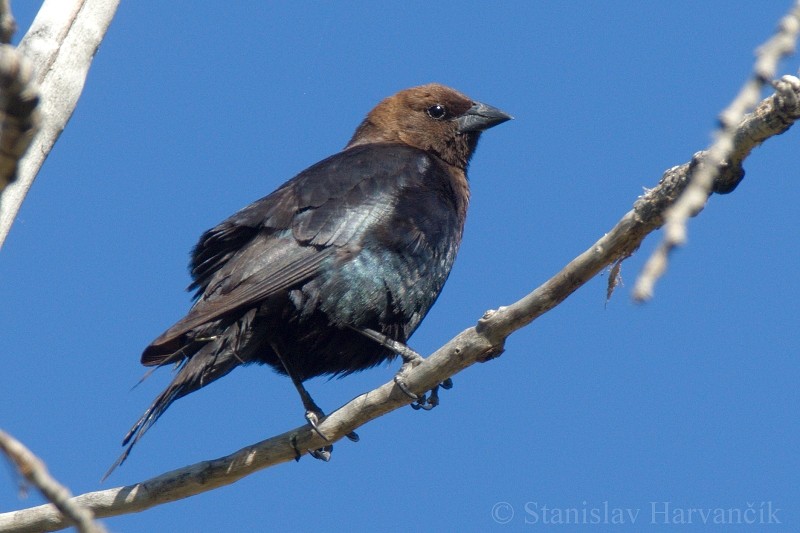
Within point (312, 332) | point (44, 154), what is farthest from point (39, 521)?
point (312, 332)

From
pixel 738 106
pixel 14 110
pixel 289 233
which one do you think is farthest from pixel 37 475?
pixel 289 233

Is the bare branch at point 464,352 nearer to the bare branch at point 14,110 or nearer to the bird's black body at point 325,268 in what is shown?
the bird's black body at point 325,268

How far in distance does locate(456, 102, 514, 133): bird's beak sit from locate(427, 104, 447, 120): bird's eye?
0.10 m

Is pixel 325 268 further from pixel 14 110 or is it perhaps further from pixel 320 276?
pixel 14 110

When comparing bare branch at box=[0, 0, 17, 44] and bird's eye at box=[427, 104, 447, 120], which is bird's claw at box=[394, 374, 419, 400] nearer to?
bare branch at box=[0, 0, 17, 44]

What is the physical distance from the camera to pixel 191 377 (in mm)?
4297

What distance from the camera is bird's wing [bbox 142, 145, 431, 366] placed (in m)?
4.50

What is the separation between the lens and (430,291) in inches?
194

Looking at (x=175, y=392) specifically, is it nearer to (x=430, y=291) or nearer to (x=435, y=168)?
(x=430, y=291)

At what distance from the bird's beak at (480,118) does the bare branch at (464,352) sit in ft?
8.67

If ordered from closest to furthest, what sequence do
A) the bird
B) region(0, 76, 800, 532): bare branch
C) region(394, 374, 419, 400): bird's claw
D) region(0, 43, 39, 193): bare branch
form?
region(0, 43, 39, 193): bare branch
region(0, 76, 800, 532): bare branch
region(394, 374, 419, 400): bird's claw
the bird

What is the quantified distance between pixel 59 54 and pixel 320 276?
149cm

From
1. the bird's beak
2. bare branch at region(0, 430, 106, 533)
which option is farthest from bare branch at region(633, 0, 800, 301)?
the bird's beak

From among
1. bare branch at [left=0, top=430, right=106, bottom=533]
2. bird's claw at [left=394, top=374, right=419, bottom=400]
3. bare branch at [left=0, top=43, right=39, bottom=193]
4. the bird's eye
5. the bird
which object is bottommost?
bare branch at [left=0, top=430, right=106, bottom=533]
